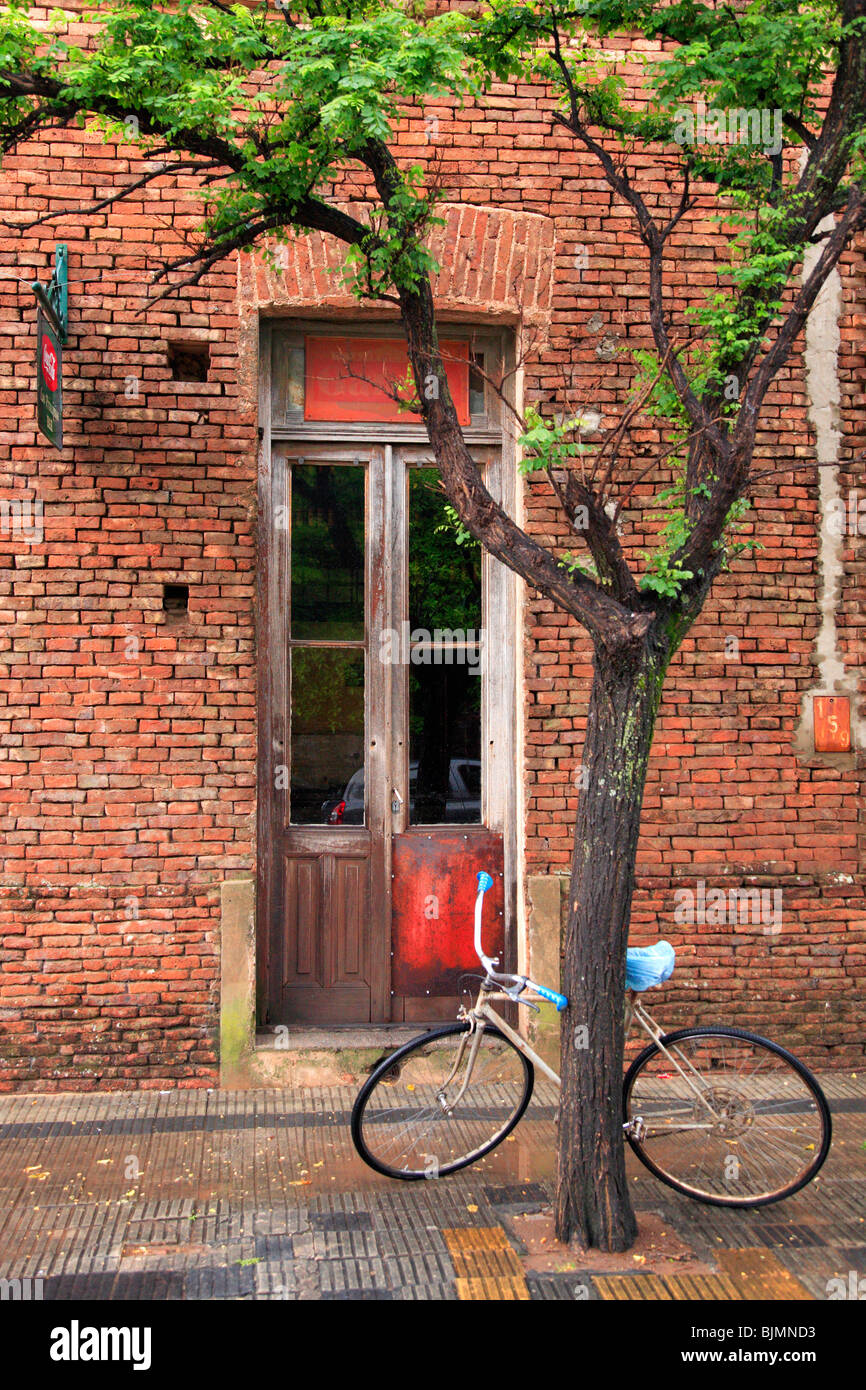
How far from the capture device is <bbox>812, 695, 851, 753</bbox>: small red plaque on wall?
6.19 m

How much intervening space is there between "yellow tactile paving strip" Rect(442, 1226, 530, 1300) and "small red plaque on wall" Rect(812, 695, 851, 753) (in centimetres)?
334

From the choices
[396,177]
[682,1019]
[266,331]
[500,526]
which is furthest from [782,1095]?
[266,331]

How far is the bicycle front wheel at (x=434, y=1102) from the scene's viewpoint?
14.8 feet

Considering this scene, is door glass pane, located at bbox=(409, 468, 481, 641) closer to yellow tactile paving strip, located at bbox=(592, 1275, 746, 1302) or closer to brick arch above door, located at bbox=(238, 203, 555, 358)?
brick arch above door, located at bbox=(238, 203, 555, 358)

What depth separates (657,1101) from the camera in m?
4.55

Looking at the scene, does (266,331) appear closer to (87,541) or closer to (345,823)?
(87,541)

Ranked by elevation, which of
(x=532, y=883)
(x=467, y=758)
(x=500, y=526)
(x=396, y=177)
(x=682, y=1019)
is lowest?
(x=682, y=1019)

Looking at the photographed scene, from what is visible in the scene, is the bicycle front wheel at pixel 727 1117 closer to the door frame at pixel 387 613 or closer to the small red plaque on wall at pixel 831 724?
the door frame at pixel 387 613

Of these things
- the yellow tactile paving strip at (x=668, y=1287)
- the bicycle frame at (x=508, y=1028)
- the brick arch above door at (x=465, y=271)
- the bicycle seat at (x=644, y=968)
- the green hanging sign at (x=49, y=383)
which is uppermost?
the brick arch above door at (x=465, y=271)

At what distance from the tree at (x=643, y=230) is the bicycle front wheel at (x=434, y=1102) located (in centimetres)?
61

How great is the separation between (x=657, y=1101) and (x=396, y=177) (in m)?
3.91

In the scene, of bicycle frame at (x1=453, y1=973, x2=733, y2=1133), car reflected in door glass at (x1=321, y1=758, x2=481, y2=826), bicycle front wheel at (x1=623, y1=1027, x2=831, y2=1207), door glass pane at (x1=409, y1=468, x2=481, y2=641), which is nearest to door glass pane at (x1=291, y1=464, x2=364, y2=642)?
door glass pane at (x1=409, y1=468, x2=481, y2=641)

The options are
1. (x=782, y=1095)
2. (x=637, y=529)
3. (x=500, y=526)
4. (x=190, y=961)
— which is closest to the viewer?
(x=500, y=526)

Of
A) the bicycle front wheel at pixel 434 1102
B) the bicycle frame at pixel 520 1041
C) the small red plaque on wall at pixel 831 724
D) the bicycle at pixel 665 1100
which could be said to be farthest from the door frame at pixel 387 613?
the small red plaque on wall at pixel 831 724
